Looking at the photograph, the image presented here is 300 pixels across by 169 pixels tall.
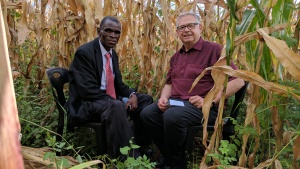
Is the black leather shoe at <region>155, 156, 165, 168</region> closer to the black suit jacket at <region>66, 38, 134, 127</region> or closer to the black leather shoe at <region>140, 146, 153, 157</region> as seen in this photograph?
the black leather shoe at <region>140, 146, 153, 157</region>

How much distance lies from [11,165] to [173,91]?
2.40 meters

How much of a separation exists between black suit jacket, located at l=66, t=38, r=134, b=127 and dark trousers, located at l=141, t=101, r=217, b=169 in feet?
1.40

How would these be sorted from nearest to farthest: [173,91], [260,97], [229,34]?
[229,34], [260,97], [173,91]

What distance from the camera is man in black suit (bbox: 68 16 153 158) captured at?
2.40 metres

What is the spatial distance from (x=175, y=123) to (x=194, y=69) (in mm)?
498

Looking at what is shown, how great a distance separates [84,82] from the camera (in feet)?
8.32

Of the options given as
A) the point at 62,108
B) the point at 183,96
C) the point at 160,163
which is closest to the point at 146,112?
the point at 183,96

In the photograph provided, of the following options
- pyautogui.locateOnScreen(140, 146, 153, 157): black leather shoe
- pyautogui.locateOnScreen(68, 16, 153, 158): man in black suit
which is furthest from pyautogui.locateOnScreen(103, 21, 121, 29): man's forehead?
pyautogui.locateOnScreen(140, 146, 153, 157): black leather shoe

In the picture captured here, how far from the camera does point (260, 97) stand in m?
1.71

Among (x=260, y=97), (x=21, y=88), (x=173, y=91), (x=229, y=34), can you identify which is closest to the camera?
(x=229, y=34)

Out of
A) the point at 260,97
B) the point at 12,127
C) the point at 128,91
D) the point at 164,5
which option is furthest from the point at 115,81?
the point at 12,127

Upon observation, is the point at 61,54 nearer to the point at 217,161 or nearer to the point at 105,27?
the point at 105,27

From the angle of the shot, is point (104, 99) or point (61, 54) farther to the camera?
point (61, 54)

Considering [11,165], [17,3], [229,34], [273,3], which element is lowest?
[11,165]
